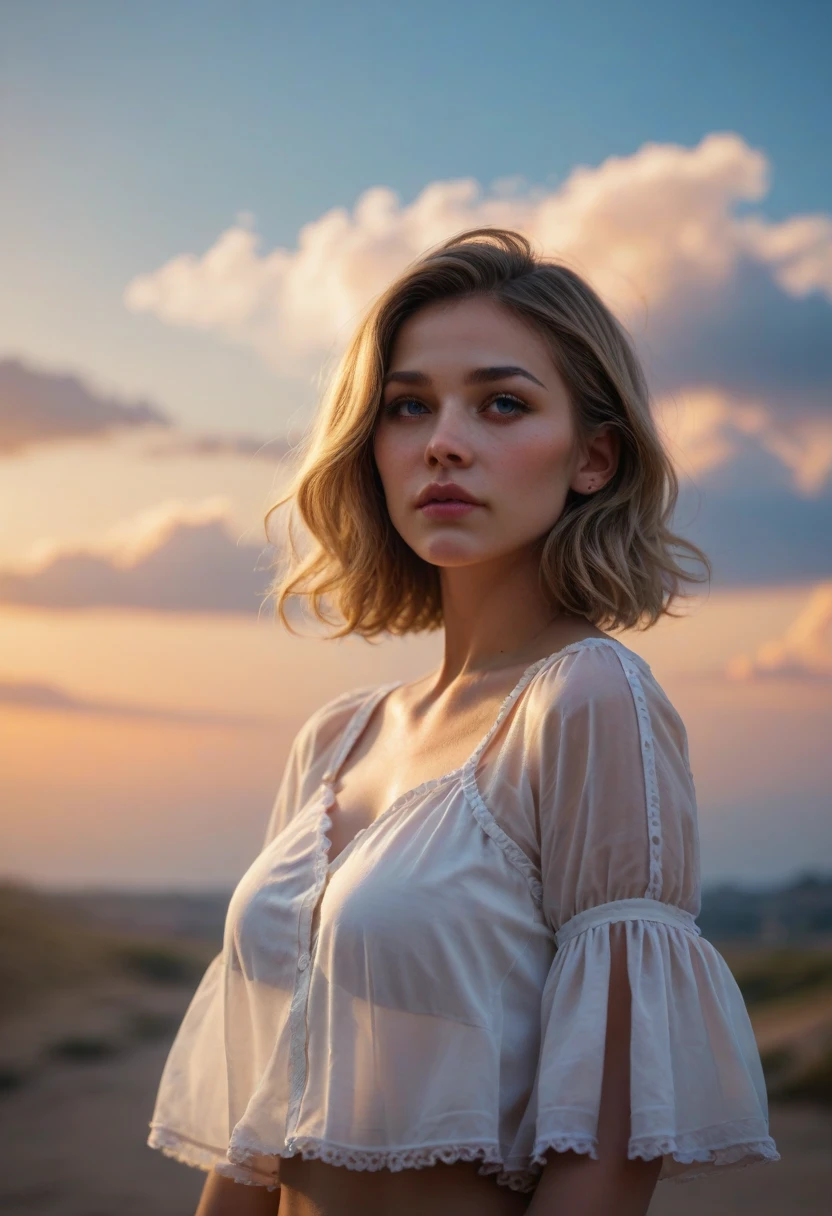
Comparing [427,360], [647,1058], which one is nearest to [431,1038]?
[647,1058]

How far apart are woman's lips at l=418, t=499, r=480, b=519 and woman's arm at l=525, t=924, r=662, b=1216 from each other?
48 cm

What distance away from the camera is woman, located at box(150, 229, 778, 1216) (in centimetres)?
106

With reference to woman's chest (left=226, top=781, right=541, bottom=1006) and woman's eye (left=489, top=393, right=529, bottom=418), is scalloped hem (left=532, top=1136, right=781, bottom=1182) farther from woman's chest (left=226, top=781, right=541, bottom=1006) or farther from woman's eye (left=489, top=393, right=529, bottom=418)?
woman's eye (left=489, top=393, right=529, bottom=418)

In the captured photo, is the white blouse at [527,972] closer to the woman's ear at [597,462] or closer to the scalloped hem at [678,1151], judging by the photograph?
the scalloped hem at [678,1151]

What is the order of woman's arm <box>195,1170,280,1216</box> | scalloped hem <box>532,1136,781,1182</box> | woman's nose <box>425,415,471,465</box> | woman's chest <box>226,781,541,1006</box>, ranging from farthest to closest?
1. woman's arm <box>195,1170,280,1216</box>
2. woman's nose <box>425,415,471,465</box>
3. woman's chest <box>226,781,541,1006</box>
4. scalloped hem <box>532,1136,781,1182</box>

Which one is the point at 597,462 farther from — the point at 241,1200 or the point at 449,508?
the point at 241,1200

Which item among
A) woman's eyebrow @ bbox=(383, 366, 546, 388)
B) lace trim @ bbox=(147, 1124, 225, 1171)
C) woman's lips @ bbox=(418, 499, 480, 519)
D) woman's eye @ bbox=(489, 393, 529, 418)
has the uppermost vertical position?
woman's eyebrow @ bbox=(383, 366, 546, 388)

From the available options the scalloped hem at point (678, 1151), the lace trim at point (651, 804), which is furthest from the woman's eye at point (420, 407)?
the scalloped hem at point (678, 1151)

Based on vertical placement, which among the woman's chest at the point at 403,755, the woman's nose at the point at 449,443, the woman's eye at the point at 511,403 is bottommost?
the woman's chest at the point at 403,755

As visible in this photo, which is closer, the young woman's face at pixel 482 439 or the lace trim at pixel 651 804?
the lace trim at pixel 651 804

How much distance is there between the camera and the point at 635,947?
1.05 m

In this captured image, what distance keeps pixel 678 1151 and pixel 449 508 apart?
0.68 metres

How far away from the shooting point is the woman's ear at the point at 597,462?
1.36m

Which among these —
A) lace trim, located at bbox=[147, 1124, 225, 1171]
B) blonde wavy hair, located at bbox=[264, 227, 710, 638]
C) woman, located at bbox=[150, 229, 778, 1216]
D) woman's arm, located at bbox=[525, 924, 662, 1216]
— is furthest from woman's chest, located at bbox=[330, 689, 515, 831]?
lace trim, located at bbox=[147, 1124, 225, 1171]
